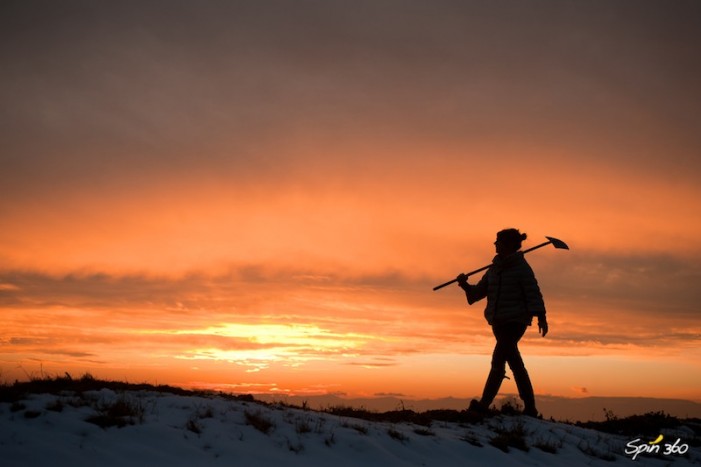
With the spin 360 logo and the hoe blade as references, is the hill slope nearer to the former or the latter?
the spin 360 logo

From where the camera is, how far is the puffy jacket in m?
10.6

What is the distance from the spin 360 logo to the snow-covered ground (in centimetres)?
30

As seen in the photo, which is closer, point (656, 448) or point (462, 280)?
point (656, 448)

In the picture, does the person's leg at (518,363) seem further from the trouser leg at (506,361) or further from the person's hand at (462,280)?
the person's hand at (462,280)

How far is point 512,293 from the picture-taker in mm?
10797

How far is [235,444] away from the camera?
6336 millimetres

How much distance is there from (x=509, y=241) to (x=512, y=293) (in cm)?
112

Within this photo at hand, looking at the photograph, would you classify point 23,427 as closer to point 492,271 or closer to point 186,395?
point 186,395

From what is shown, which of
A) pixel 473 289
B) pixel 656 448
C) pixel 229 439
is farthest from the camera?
pixel 473 289

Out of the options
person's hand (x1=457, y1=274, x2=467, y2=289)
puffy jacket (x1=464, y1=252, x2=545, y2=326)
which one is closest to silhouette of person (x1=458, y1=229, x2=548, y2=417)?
puffy jacket (x1=464, y1=252, x2=545, y2=326)

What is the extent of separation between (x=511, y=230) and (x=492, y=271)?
0.93m

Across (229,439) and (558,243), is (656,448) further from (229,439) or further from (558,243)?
(229,439)

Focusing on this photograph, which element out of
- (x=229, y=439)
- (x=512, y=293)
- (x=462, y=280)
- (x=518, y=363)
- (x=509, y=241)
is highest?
(x=509, y=241)

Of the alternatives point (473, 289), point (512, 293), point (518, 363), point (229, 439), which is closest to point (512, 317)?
point (512, 293)
